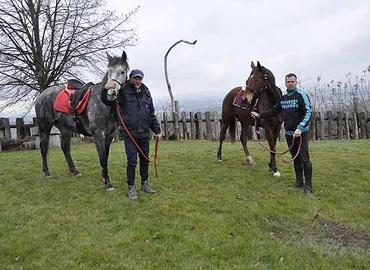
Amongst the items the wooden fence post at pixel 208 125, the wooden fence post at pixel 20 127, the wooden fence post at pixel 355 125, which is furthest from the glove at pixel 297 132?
the wooden fence post at pixel 355 125

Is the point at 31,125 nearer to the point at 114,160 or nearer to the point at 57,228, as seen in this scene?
the point at 114,160

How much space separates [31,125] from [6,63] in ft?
8.20

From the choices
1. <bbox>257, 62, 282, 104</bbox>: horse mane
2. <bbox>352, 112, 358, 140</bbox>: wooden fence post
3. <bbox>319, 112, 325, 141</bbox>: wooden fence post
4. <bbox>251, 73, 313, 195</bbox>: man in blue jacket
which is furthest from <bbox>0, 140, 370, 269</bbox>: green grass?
<bbox>352, 112, 358, 140</bbox>: wooden fence post

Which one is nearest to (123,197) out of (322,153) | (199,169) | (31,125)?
(199,169)

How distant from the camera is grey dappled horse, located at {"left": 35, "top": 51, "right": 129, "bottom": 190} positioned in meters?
5.21

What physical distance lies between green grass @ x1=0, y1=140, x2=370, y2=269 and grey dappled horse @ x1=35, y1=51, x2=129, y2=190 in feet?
2.13

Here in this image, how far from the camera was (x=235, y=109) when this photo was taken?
8312 millimetres

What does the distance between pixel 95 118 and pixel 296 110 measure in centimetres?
329

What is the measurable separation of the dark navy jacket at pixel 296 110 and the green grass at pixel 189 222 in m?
1.11

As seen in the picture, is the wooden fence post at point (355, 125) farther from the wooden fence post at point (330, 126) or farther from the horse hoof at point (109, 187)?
the horse hoof at point (109, 187)

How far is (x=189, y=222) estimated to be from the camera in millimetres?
4375

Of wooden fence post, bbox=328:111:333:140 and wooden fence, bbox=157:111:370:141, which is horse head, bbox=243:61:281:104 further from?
wooden fence post, bbox=328:111:333:140

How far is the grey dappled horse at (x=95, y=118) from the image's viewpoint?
521 centimetres

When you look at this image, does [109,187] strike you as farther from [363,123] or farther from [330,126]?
[363,123]
